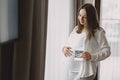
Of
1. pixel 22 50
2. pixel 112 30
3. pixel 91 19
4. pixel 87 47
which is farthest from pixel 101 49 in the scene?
pixel 112 30

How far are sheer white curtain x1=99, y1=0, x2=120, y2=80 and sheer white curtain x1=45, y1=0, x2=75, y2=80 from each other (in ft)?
1.70

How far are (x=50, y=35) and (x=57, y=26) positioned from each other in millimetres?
192

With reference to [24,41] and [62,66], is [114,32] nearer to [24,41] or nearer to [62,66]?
[62,66]

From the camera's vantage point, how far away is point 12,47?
5.39 feet

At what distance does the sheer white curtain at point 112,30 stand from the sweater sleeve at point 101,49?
909 mm

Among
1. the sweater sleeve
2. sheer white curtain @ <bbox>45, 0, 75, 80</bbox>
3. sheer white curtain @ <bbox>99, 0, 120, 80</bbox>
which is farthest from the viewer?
sheer white curtain @ <bbox>99, 0, 120, 80</bbox>

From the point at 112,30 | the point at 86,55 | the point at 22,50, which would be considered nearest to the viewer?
the point at 22,50

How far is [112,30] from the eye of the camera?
290cm

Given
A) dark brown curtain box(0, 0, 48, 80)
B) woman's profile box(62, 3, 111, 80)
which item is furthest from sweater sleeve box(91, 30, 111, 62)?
dark brown curtain box(0, 0, 48, 80)

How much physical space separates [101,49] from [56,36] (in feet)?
1.79

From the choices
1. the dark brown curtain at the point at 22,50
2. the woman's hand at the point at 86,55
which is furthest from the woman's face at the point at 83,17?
the dark brown curtain at the point at 22,50

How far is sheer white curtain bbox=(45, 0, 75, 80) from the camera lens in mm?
2229

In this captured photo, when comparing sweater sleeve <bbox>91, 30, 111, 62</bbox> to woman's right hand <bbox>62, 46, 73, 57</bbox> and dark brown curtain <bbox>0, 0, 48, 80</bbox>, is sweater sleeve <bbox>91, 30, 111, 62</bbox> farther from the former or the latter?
dark brown curtain <bbox>0, 0, 48, 80</bbox>

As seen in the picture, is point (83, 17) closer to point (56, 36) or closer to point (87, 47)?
point (87, 47)
